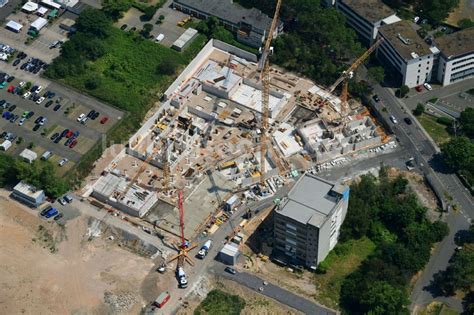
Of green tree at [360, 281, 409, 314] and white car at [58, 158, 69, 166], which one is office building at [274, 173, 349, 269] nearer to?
green tree at [360, 281, 409, 314]

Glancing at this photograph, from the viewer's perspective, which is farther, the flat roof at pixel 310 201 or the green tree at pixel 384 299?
the flat roof at pixel 310 201

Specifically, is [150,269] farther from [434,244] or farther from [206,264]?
[434,244]

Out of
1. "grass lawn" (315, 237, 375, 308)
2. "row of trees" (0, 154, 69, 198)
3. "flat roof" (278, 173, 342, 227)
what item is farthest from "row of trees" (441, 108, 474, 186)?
"row of trees" (0, 154, 69, 198)

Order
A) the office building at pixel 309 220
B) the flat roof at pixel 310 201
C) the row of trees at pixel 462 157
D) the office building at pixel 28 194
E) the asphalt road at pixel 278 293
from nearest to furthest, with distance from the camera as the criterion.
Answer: the asphalt road at pixel 278 293 < the office building at pixel 309 220 < the flat roof at pixel 310 201 < the office building at pixel 28 194 < the row of trees at pixel 462 157

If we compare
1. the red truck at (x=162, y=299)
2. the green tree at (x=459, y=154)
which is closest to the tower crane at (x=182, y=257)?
the red truck at (x=162, y=299)

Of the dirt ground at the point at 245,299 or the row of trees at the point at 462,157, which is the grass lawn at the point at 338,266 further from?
the row of trees at the point at 462,157

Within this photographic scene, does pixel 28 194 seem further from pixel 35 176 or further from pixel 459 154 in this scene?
pixel 459 154

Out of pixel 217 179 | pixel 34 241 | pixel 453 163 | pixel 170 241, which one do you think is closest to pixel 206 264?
pixel 170 241
